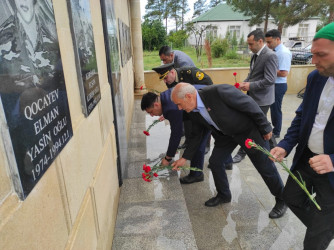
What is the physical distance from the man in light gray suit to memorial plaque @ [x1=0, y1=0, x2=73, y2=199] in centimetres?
339

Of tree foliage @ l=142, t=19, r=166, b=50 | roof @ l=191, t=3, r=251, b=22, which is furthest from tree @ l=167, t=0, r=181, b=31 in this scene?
tree foliage @ l=142, t=19, r=166, b=50

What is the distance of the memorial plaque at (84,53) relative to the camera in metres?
1.57

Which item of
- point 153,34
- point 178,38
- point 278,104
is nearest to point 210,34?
point 178,38

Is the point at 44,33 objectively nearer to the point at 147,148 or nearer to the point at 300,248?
the point at 300,248

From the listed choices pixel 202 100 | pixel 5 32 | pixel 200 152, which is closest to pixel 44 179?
pixel 5 32

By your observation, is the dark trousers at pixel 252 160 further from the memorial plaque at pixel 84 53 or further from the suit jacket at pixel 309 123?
the memorial plaque at pixel 84 53

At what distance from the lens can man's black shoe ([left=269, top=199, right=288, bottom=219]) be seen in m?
2.96

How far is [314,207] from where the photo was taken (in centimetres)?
207

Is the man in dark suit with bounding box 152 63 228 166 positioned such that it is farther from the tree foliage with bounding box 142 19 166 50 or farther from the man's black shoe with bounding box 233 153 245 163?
the tree foliage with bounding box 142 19 166 50

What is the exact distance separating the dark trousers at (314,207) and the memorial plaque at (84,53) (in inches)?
70.0

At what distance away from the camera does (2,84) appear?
0.75 metres

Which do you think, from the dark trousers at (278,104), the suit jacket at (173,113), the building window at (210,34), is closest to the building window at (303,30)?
the building window at (210,34)

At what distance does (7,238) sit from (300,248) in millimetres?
2634

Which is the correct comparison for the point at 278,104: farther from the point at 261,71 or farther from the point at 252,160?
the point at 252,160
